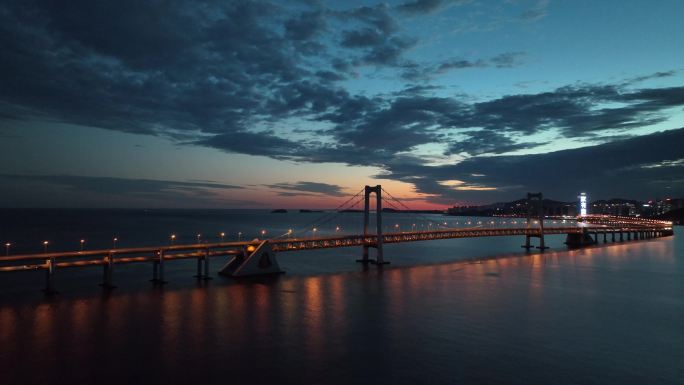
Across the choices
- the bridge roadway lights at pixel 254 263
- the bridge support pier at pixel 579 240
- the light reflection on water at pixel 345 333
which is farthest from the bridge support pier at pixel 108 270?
the bridge support pier at pixel 579 240

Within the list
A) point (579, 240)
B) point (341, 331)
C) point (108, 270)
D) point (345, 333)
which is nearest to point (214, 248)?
point (108, 270)

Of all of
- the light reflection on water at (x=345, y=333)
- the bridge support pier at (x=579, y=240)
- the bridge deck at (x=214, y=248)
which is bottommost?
the light reflection on water at (x=345, y=333)

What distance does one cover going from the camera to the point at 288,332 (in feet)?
86.4

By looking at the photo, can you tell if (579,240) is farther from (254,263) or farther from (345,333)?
(345,333)

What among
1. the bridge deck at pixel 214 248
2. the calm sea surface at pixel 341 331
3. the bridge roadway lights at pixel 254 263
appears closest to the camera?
the calm sea surface at pixel 341 331

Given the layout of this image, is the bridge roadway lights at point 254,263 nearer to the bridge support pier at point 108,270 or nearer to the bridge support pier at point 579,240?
the bridge support pier at point 108,270

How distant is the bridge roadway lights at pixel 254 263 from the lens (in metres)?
45.9

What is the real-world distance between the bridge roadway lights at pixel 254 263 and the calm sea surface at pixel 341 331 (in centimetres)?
175

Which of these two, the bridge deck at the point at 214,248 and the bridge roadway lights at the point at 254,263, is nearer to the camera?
the bridge deck at the point at 214,248

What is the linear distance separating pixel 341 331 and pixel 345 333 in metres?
0.50

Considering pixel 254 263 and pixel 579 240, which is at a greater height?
pixel 254 263

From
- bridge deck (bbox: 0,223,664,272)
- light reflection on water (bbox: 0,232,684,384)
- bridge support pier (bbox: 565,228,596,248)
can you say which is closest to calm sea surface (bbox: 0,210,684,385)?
light reflection on water (bbox: 0,232,684,384)

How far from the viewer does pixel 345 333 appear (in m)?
26.4

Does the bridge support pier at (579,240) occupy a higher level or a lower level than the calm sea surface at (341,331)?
higher
